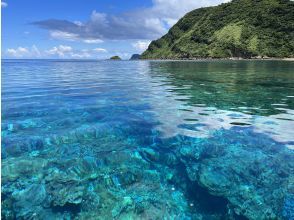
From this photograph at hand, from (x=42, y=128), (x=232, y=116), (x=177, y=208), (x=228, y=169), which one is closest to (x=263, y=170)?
(x=228, y=169)

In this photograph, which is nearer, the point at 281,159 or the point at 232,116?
the point at 281,159

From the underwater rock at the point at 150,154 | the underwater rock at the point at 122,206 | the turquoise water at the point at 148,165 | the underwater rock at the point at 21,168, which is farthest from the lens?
the underwater rock at the point at 150,154

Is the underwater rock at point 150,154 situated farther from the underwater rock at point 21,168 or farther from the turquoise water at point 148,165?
the underwater rock at point 21,168

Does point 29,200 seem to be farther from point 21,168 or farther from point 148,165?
point 148,165

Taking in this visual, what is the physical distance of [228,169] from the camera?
9406mm

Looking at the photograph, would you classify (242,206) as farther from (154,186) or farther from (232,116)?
(232,116)

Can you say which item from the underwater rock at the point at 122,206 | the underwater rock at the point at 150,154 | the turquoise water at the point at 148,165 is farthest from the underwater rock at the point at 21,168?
the underwater rock at the point at 150,154

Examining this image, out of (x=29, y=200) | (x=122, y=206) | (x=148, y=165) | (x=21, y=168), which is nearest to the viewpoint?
(x=122, y=206)

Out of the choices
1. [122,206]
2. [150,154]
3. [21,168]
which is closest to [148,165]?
[150,154]

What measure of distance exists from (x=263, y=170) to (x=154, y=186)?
12.5 ft

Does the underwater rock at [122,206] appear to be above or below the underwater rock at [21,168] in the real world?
below

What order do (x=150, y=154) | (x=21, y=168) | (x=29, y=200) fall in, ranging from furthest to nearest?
1. (x=150, y=154)
2. (x=21, y=168)
3. (x=29, y=200)

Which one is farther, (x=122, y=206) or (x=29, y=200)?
(x=29, y=200)

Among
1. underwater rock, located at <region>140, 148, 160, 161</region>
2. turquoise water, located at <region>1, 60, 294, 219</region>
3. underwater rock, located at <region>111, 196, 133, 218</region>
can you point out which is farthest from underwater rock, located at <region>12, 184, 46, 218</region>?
underwater rock, located at <region>140, 148, 160, 161</region>
